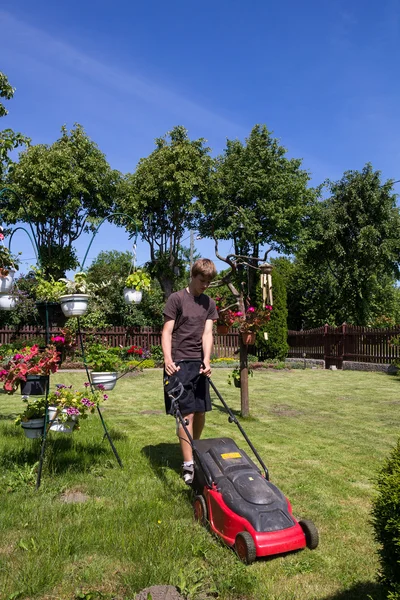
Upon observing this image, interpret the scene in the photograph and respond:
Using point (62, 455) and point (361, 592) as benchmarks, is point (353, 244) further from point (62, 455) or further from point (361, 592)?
point (361, 592)

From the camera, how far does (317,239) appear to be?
2658 cm

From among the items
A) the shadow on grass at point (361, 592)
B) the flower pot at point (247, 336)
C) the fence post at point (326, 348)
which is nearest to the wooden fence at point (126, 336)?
the fence post at point (326, 348)

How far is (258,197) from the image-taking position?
25.3 meters

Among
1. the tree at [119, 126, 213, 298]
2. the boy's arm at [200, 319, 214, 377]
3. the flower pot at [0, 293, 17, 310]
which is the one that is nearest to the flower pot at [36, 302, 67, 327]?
the flower pot at [0, 293, 17, 310]

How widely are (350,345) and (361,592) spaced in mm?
16722

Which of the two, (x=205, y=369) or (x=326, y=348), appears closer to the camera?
(x=205, y=369)

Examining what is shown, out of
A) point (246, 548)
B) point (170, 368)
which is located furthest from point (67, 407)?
point (246, 548)

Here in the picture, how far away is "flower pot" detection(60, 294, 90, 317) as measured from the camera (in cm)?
429

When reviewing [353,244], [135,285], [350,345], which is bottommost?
[350,345]

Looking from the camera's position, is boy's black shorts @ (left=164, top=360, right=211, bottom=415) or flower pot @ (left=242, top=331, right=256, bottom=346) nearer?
boy's black shorts @ (left=164, top=360, right=211, bottom=415)

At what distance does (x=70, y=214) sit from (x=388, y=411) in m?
19.2

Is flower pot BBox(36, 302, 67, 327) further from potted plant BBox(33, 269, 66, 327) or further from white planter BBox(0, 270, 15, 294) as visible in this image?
white planter BBox(0, 270, 15, 294)

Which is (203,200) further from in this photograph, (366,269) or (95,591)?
(95,591)

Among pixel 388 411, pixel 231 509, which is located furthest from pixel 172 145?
pixel 231 509
